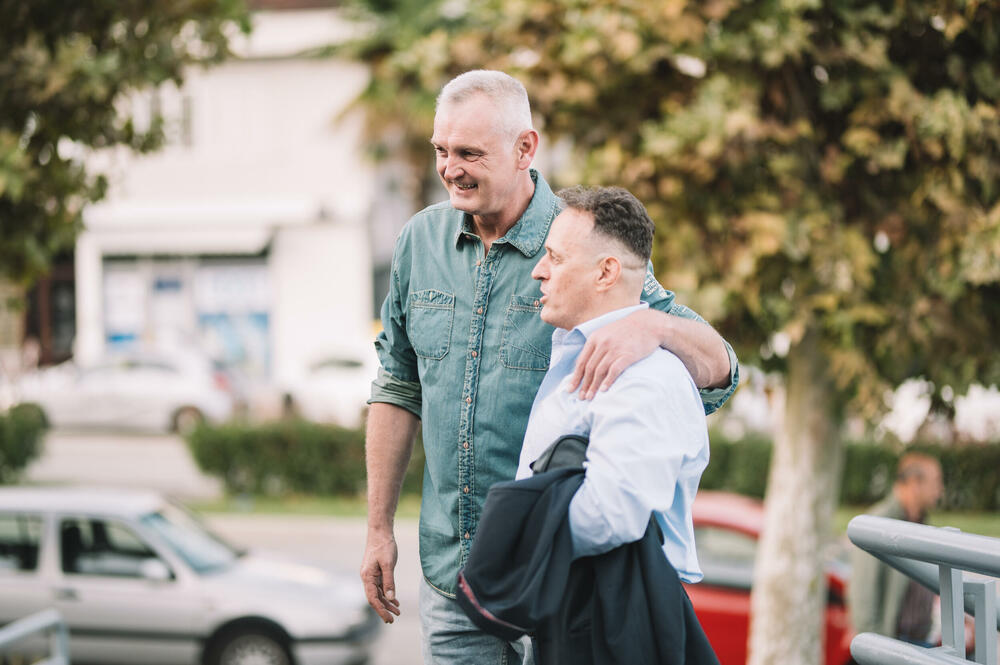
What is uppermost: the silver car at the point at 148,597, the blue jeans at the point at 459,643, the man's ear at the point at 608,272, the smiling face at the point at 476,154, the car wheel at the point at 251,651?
the smiling face at the point at 476,154

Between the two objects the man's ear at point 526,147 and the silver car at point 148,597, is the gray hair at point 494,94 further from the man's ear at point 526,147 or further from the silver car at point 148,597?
the silver car at point 148,597

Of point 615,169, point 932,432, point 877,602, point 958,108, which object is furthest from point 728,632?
point 932,432

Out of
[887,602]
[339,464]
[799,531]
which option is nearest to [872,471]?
[339,464]

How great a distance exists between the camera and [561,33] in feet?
18.1

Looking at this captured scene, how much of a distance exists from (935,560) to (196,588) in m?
6.93

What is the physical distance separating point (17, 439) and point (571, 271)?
15461mm

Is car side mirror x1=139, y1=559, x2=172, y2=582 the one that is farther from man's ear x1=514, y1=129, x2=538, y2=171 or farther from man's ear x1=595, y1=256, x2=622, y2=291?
man's ear x1=595, y1=256, x2=622, y2=291

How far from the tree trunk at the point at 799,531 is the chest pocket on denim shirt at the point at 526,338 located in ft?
13.8

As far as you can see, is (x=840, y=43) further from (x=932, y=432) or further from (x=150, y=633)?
(x=932, y=432)

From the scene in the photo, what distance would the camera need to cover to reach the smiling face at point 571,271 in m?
2.12

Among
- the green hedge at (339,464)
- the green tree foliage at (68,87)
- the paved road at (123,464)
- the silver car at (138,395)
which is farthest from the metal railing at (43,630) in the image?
the silver car at (138,395)

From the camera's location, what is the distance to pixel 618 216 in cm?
211

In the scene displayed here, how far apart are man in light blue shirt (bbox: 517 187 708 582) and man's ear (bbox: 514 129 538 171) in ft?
0.77

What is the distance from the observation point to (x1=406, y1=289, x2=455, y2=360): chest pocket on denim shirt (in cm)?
254
